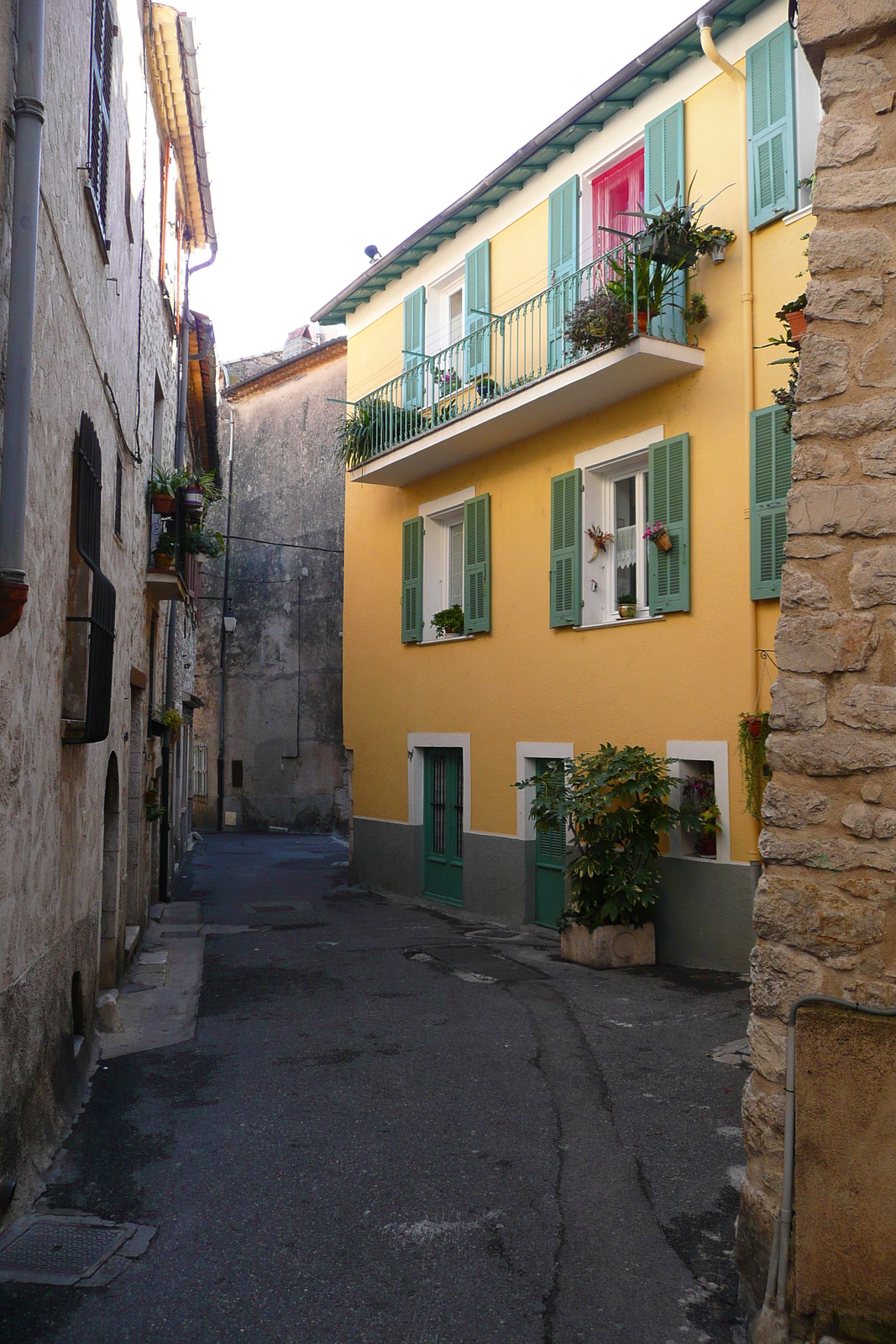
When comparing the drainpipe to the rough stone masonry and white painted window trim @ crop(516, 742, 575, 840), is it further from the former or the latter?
white painted window trim @ crop(516, 742, 575, 840)

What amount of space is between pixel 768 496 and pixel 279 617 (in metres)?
19.5

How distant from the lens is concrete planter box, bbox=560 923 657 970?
925 centimetres

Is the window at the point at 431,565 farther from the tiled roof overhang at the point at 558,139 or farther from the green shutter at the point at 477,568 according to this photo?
the tiled roof overhang at the point at 558,139

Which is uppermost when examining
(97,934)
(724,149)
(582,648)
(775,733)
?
(724,149)

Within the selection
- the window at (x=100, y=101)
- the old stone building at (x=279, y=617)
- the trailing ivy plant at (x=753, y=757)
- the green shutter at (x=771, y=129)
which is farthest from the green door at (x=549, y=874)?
the old stone building at (x=279, y=617)

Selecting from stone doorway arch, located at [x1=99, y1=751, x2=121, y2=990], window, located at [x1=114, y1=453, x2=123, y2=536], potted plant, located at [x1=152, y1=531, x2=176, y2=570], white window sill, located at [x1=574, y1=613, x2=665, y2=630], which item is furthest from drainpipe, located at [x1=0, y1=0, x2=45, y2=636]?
white window sill, located at [x1=574, y1=613, x2=665, y2=630]

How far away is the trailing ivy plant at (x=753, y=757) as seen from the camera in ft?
28.7

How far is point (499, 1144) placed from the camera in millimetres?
5043

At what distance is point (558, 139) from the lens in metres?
11.3

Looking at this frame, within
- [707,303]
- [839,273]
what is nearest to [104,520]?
[839,273]

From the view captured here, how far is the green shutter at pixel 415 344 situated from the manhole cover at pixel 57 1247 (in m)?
11.2

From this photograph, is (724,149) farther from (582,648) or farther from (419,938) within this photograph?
(419,938)

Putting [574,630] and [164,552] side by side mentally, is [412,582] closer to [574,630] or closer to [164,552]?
[574,630]

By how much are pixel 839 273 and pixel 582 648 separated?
24.7 feet
